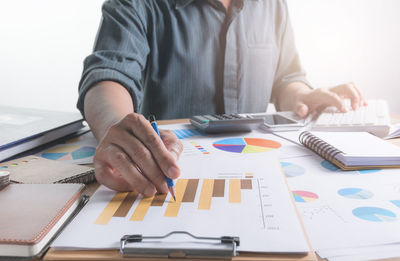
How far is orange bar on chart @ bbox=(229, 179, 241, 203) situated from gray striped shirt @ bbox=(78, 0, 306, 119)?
20.5 inches

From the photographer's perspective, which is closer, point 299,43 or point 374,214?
point 374,214

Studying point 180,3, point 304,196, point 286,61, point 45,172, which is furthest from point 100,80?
point 286,61

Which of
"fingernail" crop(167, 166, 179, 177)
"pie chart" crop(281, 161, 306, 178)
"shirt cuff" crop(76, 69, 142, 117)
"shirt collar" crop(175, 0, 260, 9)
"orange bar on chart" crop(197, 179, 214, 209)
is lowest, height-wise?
"pie chart" crop(281, 161, 306, 178)

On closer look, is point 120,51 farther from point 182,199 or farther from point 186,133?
point 182,199

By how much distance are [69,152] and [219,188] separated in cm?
38

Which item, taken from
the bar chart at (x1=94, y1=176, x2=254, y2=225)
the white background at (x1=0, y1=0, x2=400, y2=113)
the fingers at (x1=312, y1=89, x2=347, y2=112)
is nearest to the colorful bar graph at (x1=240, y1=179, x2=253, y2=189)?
the bar chart at (x1=94, y1=176, x2=254, y2=225)

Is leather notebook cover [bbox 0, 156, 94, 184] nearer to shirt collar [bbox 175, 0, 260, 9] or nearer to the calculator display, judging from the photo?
the calculator display

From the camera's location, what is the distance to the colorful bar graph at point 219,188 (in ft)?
1.43

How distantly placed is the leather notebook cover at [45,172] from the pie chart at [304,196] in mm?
307

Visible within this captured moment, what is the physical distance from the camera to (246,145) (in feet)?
2.24

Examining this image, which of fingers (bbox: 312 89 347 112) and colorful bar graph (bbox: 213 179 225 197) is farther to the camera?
fingers (bbox: 312 89 347 112)

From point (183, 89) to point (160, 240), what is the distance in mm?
827

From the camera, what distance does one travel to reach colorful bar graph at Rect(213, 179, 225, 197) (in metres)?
0.44

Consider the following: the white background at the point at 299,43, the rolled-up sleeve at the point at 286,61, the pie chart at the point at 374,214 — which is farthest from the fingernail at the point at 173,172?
the white background at the point at 299,43
